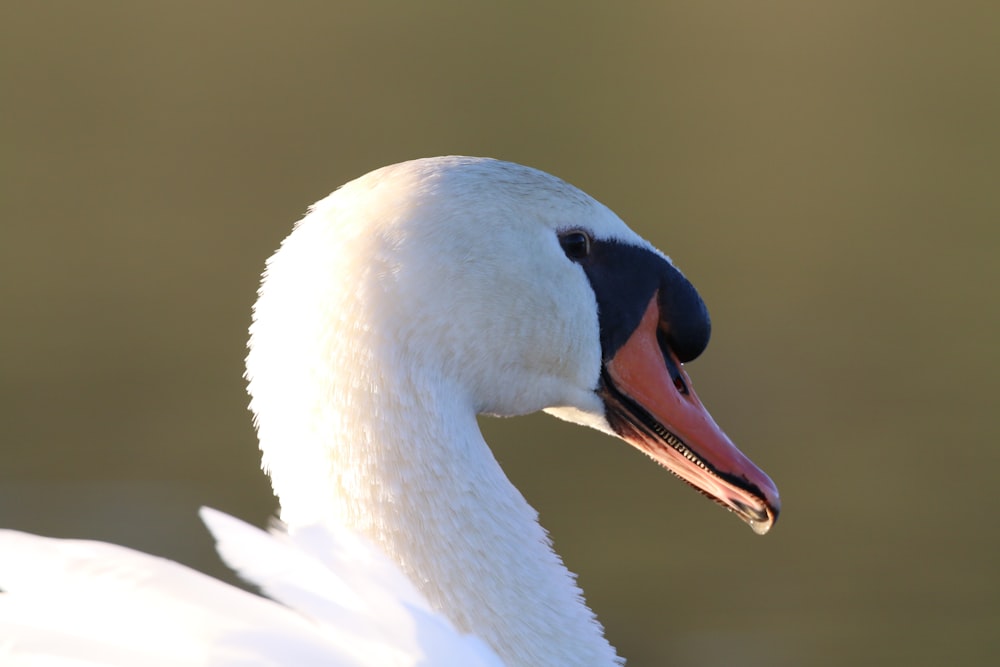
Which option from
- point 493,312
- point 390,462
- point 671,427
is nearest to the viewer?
point 390,462

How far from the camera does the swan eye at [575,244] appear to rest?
6.69ft

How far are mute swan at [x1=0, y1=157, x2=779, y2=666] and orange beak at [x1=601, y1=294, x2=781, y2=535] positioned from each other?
0.10 meters

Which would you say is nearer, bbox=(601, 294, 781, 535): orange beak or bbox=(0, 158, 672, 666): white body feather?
bbox=(0, 158, 672, 666): white body feather

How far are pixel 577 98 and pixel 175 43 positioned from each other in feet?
7.71

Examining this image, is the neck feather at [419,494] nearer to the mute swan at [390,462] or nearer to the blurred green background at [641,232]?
the mute swan at [390,462]

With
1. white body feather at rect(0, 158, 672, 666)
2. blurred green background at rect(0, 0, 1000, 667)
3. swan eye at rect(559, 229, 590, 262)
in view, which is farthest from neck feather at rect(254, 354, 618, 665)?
blurred green background at rect(0, 0, 1000, 667)

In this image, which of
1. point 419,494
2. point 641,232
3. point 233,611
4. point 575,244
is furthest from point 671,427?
point 641,232

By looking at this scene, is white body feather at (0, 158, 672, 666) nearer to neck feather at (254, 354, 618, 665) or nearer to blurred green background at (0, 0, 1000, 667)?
neck feather at (254, 354, 618, 665)

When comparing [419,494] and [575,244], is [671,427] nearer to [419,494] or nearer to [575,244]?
[575,244]

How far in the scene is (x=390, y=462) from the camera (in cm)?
181

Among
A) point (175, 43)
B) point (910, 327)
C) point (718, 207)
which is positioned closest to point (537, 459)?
point (910, 327)

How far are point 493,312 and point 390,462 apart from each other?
247mm

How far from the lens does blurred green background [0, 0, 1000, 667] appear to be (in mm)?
4594

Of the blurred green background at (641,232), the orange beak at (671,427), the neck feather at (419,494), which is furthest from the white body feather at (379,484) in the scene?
the blurred green background at (641,232)
